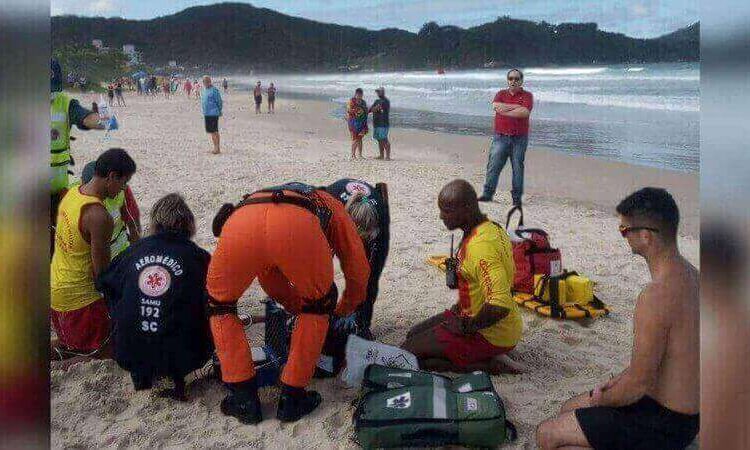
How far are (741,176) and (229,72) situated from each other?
10272 centimetres

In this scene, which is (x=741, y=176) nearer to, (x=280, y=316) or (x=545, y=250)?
(x=280, y=316)

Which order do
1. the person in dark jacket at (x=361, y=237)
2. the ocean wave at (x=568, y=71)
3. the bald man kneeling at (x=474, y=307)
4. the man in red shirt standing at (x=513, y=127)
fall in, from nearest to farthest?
the bald man kneeling at (x=474, y=307), the person in dark jacket at (x=361, y=237), the man in red shirt standing at (x=513, y=127), the ocean wave at (x=568, y=71)

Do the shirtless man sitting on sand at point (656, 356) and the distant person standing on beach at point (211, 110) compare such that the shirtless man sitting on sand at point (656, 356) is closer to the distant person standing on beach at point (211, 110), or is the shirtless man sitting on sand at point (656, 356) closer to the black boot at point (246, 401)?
the black boot at point (246, 401)

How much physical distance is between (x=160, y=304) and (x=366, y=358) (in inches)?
40.7

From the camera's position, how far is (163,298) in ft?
9.75

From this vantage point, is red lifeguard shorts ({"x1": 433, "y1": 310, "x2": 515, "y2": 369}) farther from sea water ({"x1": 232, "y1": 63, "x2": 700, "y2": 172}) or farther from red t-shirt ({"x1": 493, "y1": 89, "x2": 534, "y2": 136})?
red t-shirt ({"x1": 493, "y1": 89, "x2": 534, "y2": 136})

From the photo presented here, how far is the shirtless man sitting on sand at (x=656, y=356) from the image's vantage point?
2.01 meters

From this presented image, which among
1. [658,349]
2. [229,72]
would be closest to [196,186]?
[658,349]

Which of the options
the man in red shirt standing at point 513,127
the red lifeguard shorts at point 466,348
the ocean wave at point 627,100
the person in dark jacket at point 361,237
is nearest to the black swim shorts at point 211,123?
the man in red shirt standing at point 513,127

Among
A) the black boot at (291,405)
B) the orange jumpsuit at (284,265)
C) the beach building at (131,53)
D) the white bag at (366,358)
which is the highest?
the beach building at (131,53)

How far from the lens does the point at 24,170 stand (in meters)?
0.74

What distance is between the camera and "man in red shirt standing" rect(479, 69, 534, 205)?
703cm

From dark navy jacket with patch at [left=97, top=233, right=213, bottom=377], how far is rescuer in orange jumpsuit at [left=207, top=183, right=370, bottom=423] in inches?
9.5

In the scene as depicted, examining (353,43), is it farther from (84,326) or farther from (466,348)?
(466,348)
